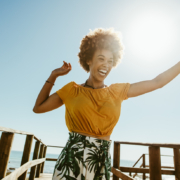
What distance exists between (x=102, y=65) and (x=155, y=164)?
94 centimetres

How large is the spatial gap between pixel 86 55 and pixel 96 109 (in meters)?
0.65

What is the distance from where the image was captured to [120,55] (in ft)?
5.44

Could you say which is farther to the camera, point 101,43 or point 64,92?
point 101,43

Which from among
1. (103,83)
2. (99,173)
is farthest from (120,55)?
(99,173)

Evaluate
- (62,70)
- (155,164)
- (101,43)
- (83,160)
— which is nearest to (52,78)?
(62,70)

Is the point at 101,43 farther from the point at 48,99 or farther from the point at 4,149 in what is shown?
the point at 4,149

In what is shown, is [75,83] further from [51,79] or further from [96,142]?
[96,142]

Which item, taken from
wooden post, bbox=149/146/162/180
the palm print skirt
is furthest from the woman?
wooden post, bbox=149/146/162/180

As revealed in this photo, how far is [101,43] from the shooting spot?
145 cm

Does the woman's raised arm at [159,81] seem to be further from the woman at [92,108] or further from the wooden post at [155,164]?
the wooden post at [155,164]

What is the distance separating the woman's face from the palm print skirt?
50 centimetres

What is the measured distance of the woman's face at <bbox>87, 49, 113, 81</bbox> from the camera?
1320mm

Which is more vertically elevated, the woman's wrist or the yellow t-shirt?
the woman's wrist

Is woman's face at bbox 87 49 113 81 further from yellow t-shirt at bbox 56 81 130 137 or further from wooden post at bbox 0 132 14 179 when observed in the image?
wooden post at bbox 0 132 14 179
